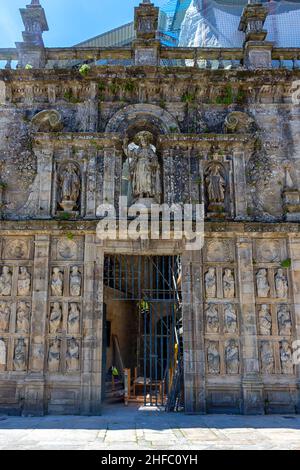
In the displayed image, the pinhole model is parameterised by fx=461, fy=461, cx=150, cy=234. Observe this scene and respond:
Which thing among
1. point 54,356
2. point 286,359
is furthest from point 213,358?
point 54,356

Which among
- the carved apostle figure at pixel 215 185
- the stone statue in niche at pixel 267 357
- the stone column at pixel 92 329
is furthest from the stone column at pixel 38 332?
the stone statue in niche at pixel 267 357

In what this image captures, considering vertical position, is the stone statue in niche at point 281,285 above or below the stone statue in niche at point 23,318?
above

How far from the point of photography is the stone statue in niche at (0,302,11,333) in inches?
399

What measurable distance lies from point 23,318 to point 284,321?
19.0 ft

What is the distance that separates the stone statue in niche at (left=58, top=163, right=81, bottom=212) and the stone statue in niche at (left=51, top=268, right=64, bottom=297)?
5.19 feet

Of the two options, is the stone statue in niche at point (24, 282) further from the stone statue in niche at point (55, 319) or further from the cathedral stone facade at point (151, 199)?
the stone statue in niche at point (55, 319)

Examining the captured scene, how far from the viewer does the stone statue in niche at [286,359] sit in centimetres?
1000

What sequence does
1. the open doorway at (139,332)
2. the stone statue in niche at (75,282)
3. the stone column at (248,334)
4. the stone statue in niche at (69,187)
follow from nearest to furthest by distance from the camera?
the stone column at (248,334)
the stone statue in niche at (75,282)
the stone statue in niche at (69,187)
the open doorway at (139,332)

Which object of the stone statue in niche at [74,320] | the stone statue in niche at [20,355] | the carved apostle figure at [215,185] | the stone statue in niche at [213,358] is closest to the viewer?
the stone statue in niche at [20,355]

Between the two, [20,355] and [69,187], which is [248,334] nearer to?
[20,355]

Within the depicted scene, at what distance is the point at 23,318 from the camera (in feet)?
33.3

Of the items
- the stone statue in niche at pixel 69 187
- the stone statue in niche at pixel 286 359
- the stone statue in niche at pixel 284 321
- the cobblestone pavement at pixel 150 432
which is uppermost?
the stone statue in niche at pixel 69 187

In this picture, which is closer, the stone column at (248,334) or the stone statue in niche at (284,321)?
the stone column at (248,334)

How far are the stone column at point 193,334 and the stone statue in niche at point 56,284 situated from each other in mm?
2759
